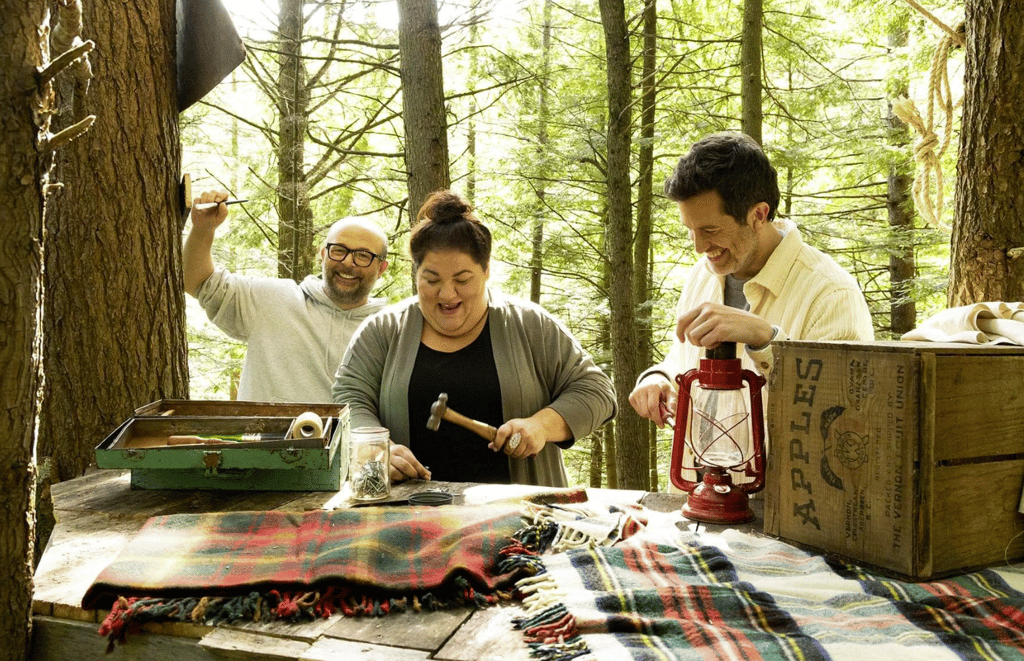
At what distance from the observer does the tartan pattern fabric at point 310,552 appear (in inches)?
55.9

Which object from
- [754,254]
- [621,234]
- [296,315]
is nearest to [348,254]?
[296,315]

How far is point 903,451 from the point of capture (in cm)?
143

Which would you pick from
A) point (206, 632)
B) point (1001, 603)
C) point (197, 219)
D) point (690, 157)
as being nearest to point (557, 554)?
point (206, 632)

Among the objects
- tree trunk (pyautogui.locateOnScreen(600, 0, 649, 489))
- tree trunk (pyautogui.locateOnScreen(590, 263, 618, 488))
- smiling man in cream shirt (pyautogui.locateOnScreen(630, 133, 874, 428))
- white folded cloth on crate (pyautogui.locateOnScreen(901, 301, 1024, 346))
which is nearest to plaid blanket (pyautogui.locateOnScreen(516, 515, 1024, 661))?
white folded cloth on crate (pyautogui.locateOnScreen(901, 301, 1024, 346))

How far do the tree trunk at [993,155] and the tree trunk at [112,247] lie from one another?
9.26ft

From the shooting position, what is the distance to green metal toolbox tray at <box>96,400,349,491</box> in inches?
79.4

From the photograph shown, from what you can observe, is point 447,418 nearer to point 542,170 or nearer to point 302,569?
point 302,569

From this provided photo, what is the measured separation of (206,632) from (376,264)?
257 centimetres

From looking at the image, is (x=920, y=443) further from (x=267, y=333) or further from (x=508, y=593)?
(x=267, y=333)

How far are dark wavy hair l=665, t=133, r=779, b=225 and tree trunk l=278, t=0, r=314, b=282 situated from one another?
5.05 meters

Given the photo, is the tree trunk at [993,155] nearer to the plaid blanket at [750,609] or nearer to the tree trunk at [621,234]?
the plaid blanket at [750,609]

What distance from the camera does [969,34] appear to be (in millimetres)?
2740

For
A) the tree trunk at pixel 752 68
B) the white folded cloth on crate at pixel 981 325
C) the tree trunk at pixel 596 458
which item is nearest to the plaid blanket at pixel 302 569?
the white folded cloth on crate at pixel 981 325

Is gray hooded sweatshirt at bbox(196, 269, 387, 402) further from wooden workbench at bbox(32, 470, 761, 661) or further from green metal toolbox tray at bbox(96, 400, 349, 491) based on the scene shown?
wooden workbench at bbox(32, 470, 761, 661)
